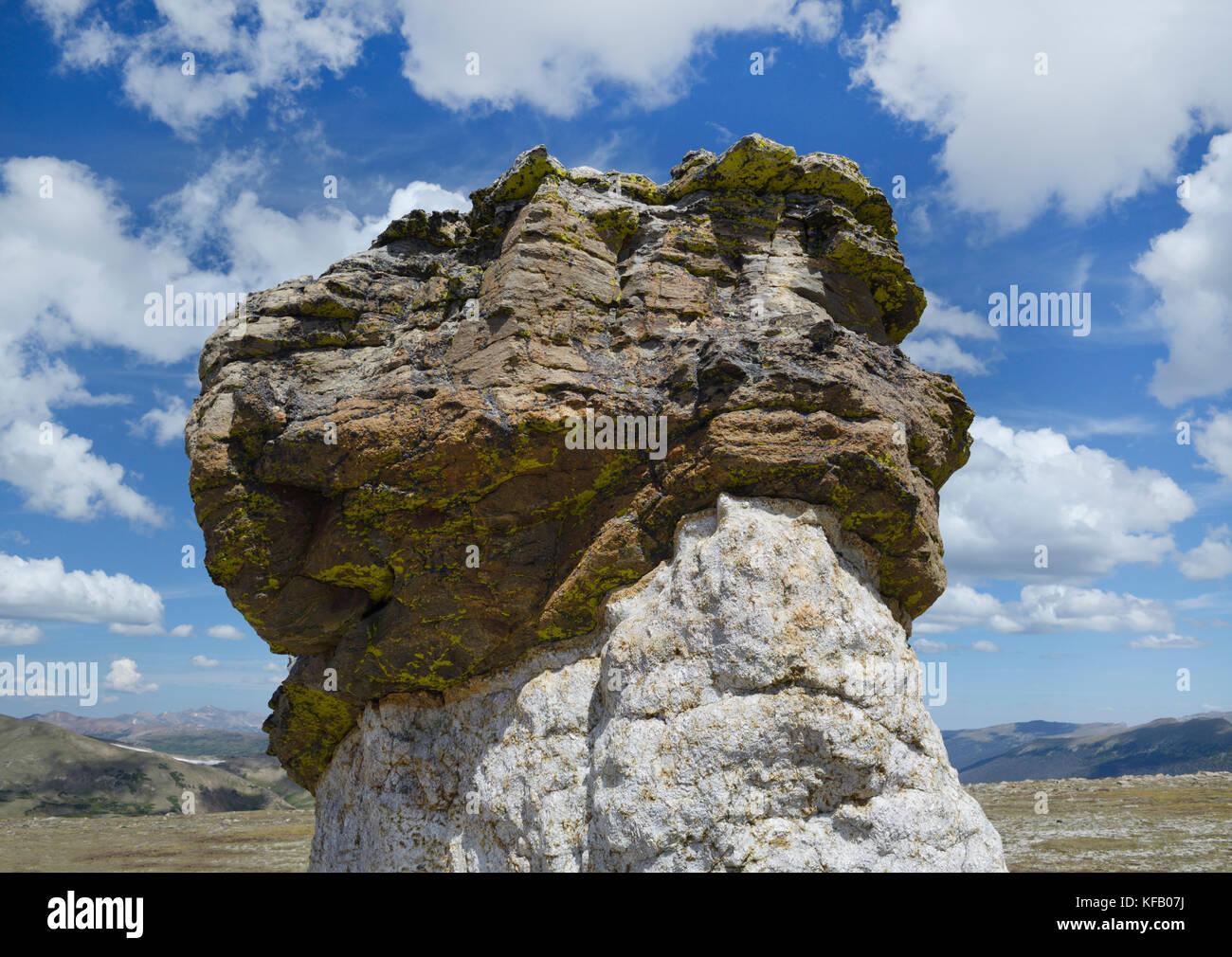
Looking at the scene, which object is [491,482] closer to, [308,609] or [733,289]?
[308,609]

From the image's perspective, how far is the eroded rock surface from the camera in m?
8.55

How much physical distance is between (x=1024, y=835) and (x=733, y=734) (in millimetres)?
31962

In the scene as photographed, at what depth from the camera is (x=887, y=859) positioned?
833 cm

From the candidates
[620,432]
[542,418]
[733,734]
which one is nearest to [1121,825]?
[733,734]

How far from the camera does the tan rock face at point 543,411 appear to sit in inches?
427

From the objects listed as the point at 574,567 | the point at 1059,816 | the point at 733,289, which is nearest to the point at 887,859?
the point at 574,567

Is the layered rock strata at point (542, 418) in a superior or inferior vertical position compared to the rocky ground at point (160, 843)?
superior

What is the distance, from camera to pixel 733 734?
8.81 metres

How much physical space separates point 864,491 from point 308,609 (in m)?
8.93

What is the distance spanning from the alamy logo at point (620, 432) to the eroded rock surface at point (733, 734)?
1.34 meters

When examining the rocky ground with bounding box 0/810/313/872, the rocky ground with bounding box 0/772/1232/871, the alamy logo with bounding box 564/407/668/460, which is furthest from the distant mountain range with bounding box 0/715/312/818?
the alamy logo with bounding box 564/407/668/460

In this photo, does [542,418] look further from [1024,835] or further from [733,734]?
[1024,835]
